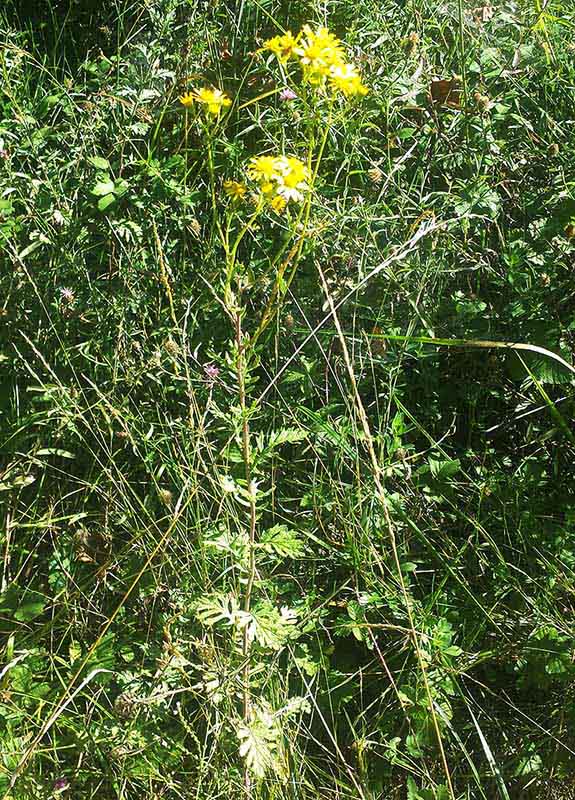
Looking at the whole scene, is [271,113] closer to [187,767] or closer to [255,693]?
[255,693]

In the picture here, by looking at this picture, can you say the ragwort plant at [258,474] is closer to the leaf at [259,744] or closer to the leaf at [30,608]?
the leaf at [259,744]

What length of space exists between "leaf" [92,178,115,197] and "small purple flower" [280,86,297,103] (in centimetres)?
47

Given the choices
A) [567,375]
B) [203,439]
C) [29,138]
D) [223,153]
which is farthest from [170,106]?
[567,375]

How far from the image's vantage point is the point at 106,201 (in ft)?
7.06

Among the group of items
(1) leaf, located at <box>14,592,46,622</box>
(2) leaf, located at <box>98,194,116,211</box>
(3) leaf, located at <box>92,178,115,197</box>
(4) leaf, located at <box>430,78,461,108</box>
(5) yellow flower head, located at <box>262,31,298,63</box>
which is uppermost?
(5) yellow flower head, located at <box>262,31,298,63</box>

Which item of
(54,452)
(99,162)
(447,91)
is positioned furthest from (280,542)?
(447,91)

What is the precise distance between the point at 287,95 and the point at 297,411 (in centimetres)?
78

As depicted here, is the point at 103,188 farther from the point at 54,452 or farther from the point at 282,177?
the point at 282,177

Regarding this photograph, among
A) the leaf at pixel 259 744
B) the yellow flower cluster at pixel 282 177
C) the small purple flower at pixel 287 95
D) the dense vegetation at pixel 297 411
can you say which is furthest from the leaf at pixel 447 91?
the leaf at pixel 259 744

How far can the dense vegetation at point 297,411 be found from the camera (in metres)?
1.94

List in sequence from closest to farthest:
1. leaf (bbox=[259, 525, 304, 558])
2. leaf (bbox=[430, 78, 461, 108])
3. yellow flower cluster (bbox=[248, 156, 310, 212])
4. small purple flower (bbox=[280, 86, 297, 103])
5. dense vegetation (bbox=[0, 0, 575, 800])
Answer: yellow flower cluster (bbox=[248, 156, 310, 212]) < leaf (bbox=[259, 525, 304, 558]) < dense vegetation (bbox=[0, 0, 575, 800]) < small purple flower (bbox=[280, 86, 297, 103]) < leaf (bbox=[430, 78, 461, 108])

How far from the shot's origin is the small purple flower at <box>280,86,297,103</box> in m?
2.18

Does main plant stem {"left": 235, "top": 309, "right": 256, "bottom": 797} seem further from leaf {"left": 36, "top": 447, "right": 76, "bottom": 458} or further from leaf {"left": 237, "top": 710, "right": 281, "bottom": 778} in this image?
leaf {"left": 36, "top": 447, "right": 76, "bottom": 458}

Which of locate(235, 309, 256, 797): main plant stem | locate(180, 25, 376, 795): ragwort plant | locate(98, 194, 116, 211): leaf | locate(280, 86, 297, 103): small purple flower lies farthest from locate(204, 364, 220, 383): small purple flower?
locate(280, 86, 297, 103): small purple flower
